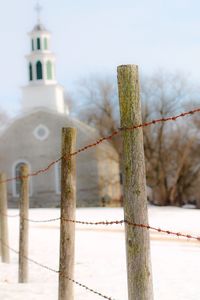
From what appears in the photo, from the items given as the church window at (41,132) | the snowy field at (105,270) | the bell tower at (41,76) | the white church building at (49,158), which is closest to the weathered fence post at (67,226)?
the snowy field at (105,270)

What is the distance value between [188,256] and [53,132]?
26127mm

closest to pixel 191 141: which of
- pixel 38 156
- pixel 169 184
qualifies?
pixel 169 184

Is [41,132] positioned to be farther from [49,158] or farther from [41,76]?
[41,76]

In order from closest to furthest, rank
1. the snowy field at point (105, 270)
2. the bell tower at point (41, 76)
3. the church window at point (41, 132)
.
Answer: the snowy field at point (105, 270) → the church window at point (41, 132) → the bell tower at point (41, 76)

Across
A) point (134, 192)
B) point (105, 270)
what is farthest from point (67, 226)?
point (105, 270)

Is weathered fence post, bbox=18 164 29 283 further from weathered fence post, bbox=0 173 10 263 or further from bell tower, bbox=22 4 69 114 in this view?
bell tower, bbox=22 4 69 114

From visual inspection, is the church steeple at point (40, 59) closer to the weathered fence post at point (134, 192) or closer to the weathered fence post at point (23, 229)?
the weathered fence post at point (23, 229)

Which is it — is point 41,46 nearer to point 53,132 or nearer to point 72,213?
point 53,132

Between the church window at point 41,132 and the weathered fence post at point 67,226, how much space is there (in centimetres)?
3085

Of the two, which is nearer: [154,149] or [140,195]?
[140,195]

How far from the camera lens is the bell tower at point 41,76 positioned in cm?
4109

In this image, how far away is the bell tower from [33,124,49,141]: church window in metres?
3.65

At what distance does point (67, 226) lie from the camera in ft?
21.0

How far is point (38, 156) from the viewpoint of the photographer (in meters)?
37.2
